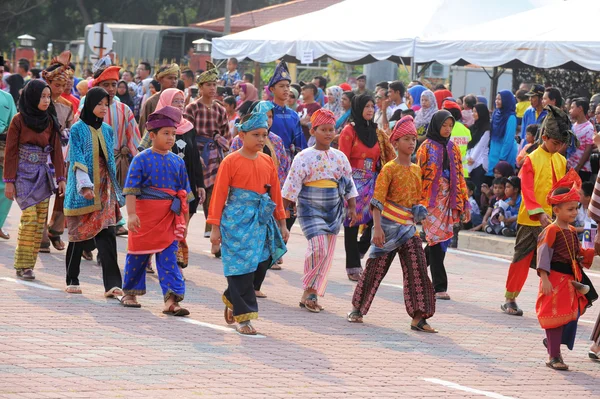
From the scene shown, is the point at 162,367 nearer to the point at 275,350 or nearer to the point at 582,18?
the point at 275,350

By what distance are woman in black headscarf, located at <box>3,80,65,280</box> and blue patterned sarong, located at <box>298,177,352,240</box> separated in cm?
240

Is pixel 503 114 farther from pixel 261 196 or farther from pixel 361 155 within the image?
pixel 261 196

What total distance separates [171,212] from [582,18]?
10790 mm

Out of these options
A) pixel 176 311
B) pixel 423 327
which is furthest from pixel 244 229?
pixel 423 327

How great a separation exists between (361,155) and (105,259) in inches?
126

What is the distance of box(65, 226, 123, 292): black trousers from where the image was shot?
9820mm

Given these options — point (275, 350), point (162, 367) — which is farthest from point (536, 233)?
point (162, 367)

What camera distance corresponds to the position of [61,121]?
12680mm

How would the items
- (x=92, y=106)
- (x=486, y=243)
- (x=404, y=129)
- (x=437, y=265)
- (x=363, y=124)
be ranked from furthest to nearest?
(x=486, y=243)
(x=363, y=124)
(x=437, y=265)
(x=92, y=106)
(x=404, y=129)

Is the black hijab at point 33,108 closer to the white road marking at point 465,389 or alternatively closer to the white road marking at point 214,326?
the white road marking at point 214,326

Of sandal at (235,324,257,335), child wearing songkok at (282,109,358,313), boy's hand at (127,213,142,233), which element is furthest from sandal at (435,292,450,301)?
boy's hand at (127,213,142,233)

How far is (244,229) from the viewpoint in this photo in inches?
343

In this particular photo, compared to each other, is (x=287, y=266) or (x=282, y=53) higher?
(x=282, y=53)

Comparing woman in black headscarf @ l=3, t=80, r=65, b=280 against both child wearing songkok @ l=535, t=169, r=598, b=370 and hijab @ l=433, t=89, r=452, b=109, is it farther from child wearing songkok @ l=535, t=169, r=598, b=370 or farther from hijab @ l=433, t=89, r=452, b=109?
hijab @ l=433, t=89, r=452, b=109
